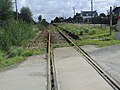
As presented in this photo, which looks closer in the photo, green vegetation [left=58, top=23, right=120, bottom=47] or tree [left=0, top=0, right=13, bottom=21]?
green vegetation [left=58, top=23, right=120, bottom=47]

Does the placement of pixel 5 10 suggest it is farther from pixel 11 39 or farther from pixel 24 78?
pixel 24 78

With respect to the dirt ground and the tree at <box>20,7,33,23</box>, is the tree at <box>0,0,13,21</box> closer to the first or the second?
the tree at <box>20,7,33,23</box>

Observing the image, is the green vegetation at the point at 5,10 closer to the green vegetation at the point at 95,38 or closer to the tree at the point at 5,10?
the tree at the point at 5,10

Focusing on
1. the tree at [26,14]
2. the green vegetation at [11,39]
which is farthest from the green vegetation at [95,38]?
the tree at [26,14]

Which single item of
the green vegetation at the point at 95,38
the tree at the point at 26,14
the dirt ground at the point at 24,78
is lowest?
the dirt ground at the point at 24,78

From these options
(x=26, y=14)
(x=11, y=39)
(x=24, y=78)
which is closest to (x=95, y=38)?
(x=11, y=39)

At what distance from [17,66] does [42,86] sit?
4.52 metres

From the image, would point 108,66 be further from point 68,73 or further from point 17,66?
point 17,66

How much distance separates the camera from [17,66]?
12773 millimetres

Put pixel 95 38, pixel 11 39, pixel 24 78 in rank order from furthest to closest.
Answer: pixel 95 38, pixel 11 39, pixel 24 78

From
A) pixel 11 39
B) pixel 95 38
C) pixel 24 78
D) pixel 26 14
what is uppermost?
pixel 26 14

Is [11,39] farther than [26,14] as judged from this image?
No

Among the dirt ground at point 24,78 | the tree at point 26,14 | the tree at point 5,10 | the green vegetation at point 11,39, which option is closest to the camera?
the dirt ground at point 24,78

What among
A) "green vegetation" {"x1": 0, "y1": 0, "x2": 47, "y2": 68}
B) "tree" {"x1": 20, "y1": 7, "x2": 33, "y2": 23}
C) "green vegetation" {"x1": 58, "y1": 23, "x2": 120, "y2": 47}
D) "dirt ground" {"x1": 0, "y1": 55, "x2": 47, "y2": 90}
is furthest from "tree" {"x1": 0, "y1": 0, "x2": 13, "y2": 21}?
"dirt ground" {"x1": 0, "y1": 55, "x2": 47, "y2": 90}
